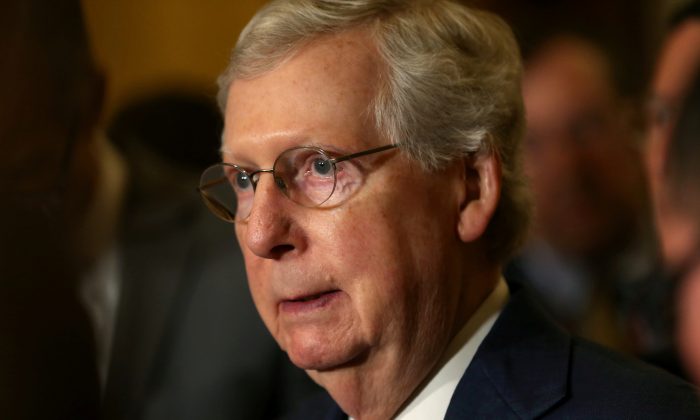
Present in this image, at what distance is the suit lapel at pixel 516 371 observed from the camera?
1.87 metres

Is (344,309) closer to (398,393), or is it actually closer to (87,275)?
(398,393)

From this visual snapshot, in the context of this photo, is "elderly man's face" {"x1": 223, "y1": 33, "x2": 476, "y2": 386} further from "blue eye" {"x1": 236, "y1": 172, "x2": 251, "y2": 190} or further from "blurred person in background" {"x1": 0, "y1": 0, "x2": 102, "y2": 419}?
"blurred person in background" {"x1": 0, "y1": 0, "x2": 102, "y2": 419}

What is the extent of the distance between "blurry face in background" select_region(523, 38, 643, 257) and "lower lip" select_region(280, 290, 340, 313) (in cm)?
190

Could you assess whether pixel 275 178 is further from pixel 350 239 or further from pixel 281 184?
pixel 350 239

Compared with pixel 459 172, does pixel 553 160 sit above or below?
below

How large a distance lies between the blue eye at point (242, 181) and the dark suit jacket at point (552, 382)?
603mm

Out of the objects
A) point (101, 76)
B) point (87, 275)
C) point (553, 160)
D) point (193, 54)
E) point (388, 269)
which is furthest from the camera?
point (193, 54)

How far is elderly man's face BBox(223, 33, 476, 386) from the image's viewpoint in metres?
1.88

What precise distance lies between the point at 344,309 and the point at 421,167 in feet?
1.07

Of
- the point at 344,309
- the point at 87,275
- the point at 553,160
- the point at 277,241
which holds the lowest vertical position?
the point at 553,160

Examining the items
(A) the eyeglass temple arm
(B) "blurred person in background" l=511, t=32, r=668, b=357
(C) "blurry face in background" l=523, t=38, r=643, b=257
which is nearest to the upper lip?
(A) the eyeglass temple arm

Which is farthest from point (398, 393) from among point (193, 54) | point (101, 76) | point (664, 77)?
point (193, 54)

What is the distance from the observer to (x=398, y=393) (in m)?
1.98

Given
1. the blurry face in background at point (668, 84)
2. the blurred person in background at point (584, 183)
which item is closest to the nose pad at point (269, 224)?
the blurry face in background at point (668, 84)
